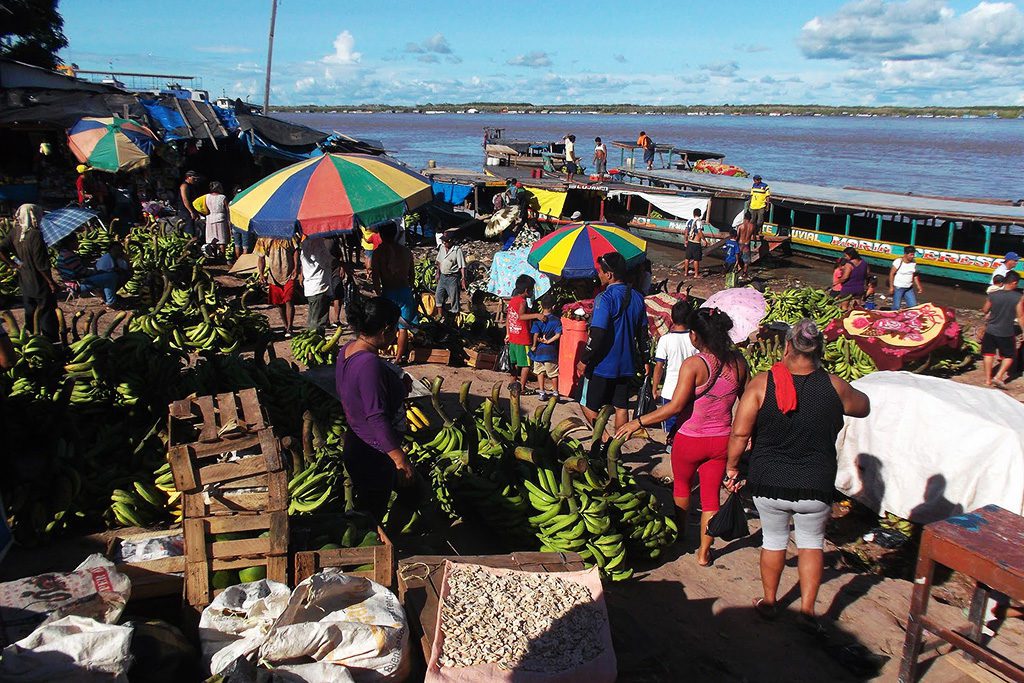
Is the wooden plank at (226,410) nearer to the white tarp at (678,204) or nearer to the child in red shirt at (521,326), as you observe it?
the child in red shirt at (521,326)

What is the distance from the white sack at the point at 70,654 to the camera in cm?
238

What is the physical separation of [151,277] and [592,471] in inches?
316

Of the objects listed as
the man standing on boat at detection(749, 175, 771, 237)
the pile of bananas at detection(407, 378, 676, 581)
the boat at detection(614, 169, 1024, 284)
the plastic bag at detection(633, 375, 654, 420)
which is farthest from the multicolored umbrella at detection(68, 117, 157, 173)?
the man standing on boat at detection(749, 175, 771, 237)

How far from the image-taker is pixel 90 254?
1191cm

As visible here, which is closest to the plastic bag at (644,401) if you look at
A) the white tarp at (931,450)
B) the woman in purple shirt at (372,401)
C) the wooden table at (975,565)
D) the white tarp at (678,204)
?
the white tarp at (931,450)

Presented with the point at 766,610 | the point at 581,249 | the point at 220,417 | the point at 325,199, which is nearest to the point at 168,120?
the point at 325,199

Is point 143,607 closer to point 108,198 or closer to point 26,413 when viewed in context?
point 26,413

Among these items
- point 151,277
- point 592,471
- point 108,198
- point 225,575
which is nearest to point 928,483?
point 592,471

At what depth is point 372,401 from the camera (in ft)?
12.3

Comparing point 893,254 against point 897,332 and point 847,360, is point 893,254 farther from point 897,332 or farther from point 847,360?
point 847,360

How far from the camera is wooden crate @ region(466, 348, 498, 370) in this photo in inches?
340

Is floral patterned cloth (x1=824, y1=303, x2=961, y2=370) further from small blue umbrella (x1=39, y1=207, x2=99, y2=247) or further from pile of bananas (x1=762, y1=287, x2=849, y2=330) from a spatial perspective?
small blue umbrella (x1=39, y1=207, x2=99, y2=247)

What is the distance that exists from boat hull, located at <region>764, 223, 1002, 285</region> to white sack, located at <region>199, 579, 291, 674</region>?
14217 mm

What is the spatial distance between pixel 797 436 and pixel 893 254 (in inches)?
653
